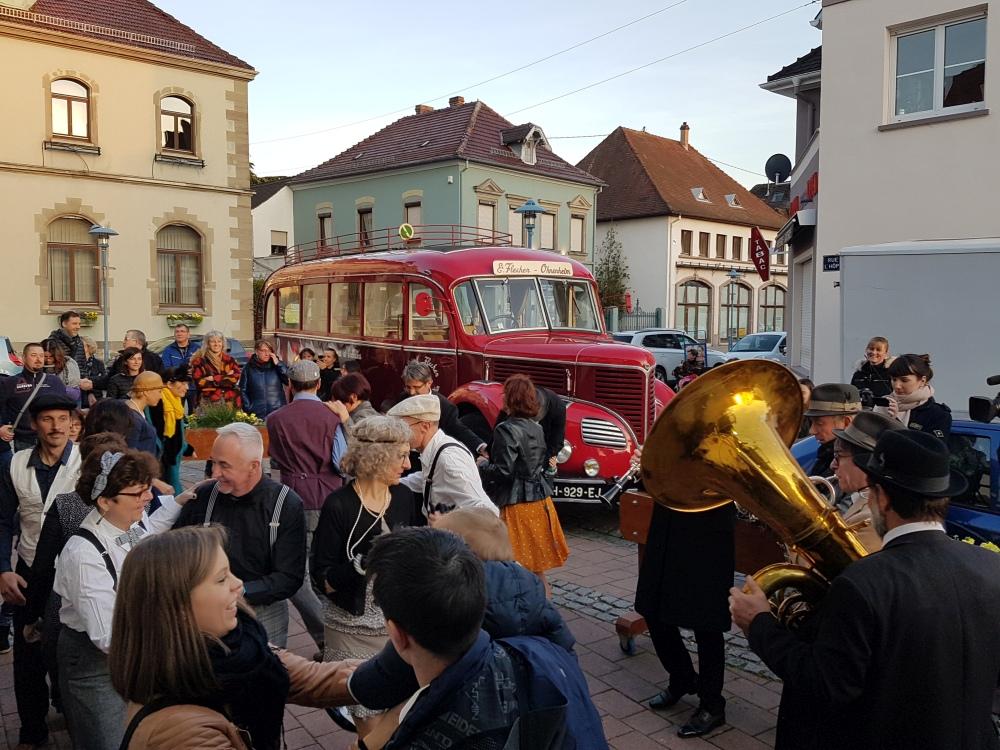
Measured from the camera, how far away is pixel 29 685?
3.62m

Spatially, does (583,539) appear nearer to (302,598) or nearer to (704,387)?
(302,598)

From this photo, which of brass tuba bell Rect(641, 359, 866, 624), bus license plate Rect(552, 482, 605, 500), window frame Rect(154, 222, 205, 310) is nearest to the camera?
brass tuba bell Rect(641, 359, 866, 624)

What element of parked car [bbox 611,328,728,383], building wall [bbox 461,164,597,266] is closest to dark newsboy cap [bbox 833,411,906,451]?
parked car [bbox 611,328,728,383]

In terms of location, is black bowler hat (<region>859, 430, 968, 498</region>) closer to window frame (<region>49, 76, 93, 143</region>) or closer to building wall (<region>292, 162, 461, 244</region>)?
window frame (<region>49, 76, 93, 143</region>)

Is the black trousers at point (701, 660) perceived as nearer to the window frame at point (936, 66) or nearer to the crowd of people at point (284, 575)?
the crowd of people at point (284, 575)

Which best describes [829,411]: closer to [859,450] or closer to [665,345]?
[859,450]

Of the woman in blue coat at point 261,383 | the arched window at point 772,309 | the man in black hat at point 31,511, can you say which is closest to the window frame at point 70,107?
the woman in blue coat at point 261,383

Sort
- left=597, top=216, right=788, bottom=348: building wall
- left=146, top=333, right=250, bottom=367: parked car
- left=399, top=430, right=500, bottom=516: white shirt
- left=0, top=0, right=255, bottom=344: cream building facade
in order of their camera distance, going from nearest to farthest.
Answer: left=399, top=430, right=500, bottom=516: white shirt → left=146, top=333, right=250, bottom=367: parked car → left=0, top=0, right=255, bottom=344: cream building facade → left=597, top=216, right=788, bottom=348: building wall

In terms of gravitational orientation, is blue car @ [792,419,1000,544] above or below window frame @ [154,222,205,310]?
below

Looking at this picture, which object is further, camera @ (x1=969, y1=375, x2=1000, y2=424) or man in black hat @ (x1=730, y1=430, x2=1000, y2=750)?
camera @ (x1=969, y1=375, x2=1000, y2=424)

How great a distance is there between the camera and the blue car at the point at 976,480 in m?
4.32

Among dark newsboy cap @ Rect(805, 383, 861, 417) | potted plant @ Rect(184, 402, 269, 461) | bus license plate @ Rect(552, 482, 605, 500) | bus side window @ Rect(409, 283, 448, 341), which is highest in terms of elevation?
bus side window @ Rect(409, 283, 448, 341)

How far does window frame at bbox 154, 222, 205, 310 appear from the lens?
71.2ft

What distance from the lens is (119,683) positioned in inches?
74.4
